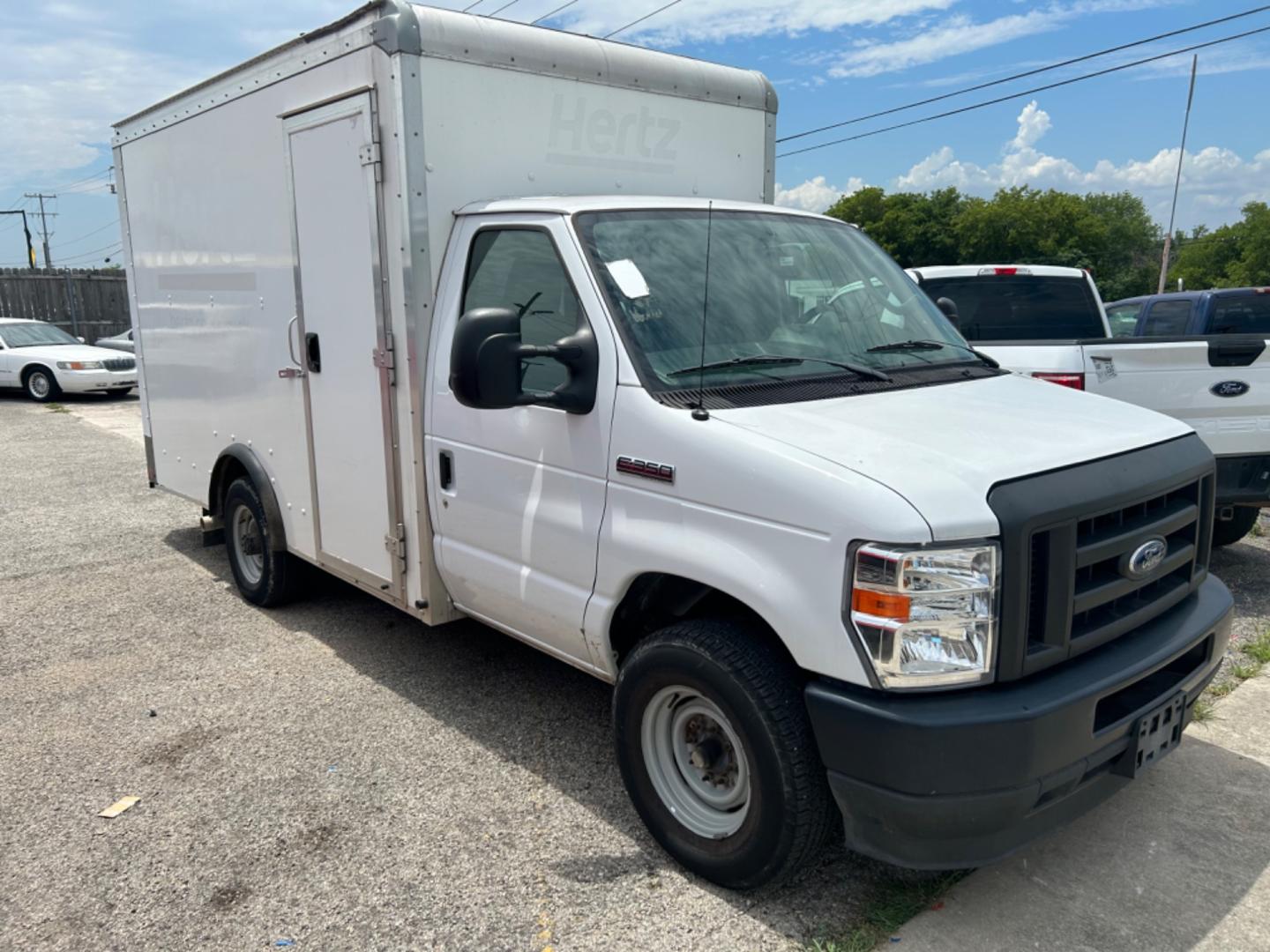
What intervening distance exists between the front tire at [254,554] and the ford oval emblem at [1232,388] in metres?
5.50

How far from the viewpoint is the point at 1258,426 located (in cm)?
568

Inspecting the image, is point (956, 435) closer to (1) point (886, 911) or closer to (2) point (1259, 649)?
(1) point (886, 911)

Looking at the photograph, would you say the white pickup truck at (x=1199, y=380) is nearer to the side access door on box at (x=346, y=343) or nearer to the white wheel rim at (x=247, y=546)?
the side access door on box at (x=346, y=343)

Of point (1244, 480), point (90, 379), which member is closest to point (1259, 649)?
point (1244, 480)

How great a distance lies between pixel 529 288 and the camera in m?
3.80

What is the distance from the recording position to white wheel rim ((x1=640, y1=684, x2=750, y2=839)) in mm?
3191

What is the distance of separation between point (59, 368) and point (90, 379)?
1.81 feet

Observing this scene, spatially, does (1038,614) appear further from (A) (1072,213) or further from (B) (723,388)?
(A) (1072,213)

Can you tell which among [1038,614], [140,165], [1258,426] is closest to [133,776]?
[1038,614]

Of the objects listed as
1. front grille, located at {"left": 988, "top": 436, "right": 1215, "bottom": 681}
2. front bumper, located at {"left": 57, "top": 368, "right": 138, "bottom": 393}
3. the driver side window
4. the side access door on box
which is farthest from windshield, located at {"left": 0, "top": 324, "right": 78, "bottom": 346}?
front grille, located at {"left": 988, "top": 436, "right": 1215, "bottom": 681}

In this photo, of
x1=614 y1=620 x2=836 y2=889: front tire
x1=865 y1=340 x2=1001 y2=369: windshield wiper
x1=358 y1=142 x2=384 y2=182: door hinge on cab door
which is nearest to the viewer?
x1=614 y1=620 x2=836 y2=889: front tire

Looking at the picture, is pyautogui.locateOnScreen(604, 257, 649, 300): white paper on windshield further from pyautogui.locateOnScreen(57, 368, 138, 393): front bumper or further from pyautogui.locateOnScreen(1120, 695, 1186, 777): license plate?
pyautogui.locateOnScreen(57, 368, 138, 393): front bumper

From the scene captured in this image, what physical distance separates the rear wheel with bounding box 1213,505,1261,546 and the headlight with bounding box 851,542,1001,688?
4.94 metres

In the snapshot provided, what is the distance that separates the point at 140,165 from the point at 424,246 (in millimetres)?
3556
